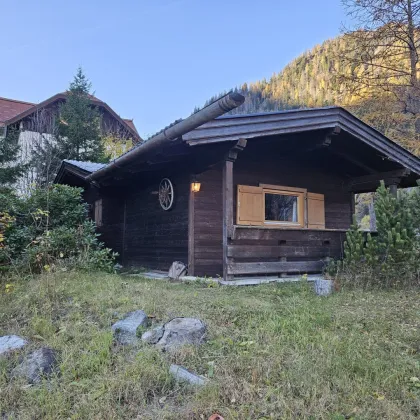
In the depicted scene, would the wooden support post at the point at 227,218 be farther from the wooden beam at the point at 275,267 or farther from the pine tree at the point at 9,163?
the pine tree at the point at 9,163

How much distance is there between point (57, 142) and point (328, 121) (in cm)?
1229

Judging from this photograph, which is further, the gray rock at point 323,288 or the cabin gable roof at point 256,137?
the cabin gable roof at point 256,137

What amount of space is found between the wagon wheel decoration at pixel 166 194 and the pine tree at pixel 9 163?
846 centimetres

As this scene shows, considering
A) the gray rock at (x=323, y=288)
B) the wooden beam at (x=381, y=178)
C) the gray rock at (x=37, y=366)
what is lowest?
the gray rock at (x=37, y=366)

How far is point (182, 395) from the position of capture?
2100 millimetres

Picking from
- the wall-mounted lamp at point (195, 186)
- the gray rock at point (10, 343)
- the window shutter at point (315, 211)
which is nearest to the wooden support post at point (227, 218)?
the wall-mounted lamp at point (195, 186)

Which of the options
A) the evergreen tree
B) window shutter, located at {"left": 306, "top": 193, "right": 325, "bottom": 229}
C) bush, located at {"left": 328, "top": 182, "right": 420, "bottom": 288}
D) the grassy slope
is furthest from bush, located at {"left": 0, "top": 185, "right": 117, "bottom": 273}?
the evergreen tree

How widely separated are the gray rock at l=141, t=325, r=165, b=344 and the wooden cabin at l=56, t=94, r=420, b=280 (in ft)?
7.78

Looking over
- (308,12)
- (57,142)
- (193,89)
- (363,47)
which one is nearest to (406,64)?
(363,47)

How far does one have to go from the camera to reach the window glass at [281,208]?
727cm

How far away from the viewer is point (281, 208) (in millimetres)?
7484

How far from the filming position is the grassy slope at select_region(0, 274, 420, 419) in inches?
76.7

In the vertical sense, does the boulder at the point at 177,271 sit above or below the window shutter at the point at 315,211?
below

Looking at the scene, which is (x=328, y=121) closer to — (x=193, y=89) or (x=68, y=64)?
(x=68, y=64)
